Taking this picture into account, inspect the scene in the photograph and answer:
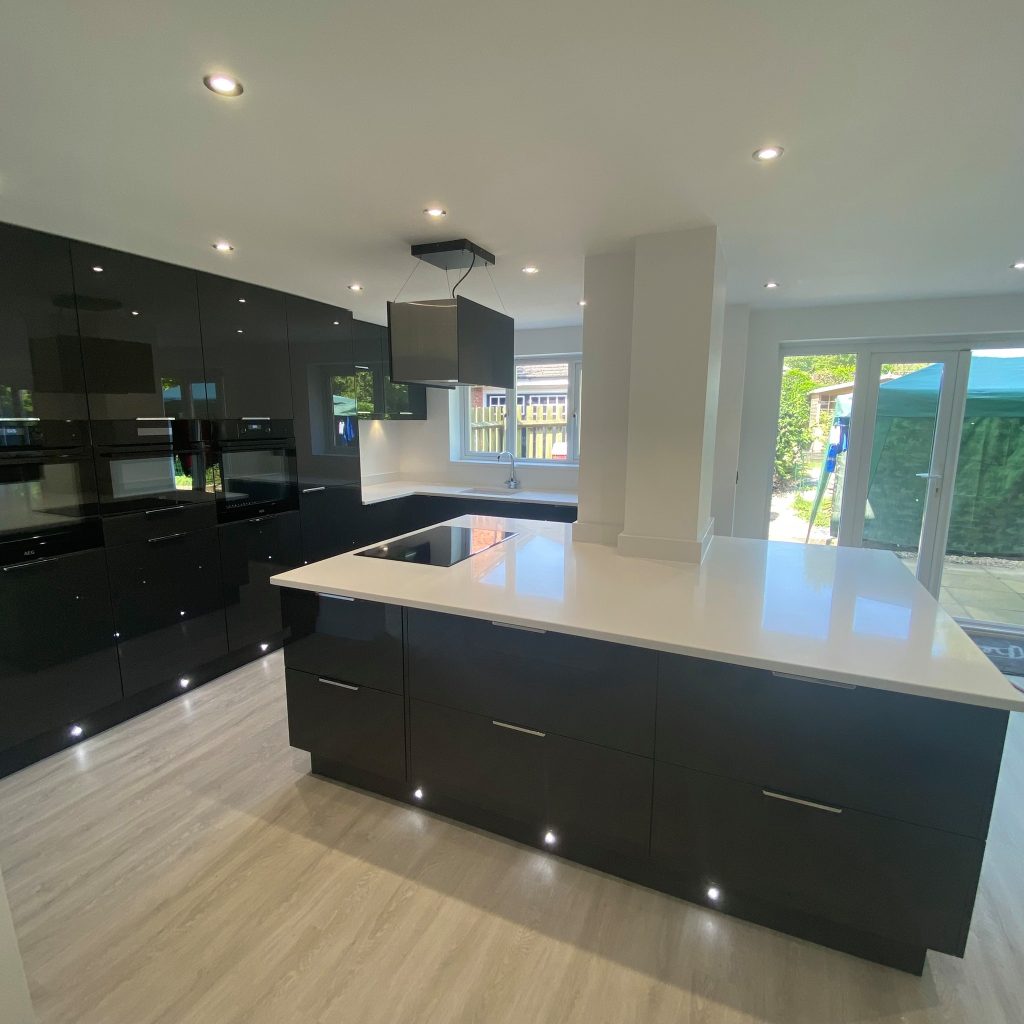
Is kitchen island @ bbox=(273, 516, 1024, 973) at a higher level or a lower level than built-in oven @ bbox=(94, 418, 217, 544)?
lower

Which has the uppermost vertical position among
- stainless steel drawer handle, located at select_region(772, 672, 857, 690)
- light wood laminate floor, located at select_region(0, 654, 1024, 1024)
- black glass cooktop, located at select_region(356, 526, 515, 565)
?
black glass cooktop, located at select_region(356, 526, 515, 565)

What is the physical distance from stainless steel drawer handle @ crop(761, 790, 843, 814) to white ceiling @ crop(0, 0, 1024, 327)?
5.87 ft

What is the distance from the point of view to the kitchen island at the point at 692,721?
4.36 ft

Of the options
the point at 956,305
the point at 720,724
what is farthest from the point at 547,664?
the point at 956,305

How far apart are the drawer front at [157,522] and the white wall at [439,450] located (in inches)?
74.0

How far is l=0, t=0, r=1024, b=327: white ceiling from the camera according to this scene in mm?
1039

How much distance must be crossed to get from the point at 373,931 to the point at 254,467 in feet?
8.19

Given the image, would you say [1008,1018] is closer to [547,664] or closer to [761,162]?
[547,664]

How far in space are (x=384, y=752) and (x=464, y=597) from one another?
0.75 m

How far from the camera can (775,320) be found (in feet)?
12.3

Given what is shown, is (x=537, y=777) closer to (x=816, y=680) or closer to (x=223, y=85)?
(x=816, y=680)

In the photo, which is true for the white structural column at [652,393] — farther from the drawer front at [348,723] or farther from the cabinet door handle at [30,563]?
the cabinet door handle at [30,563]

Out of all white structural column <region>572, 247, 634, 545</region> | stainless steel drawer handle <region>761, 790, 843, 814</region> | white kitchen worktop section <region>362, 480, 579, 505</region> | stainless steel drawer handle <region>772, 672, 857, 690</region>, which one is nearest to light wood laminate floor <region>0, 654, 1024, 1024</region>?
stainless steel drawer handle <region>761, 790, 843, 814</region>

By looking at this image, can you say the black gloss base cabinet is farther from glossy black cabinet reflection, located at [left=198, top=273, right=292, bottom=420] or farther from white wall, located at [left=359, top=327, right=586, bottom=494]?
white wall, located at [left=359, top=327, right=586, bottom=494]
